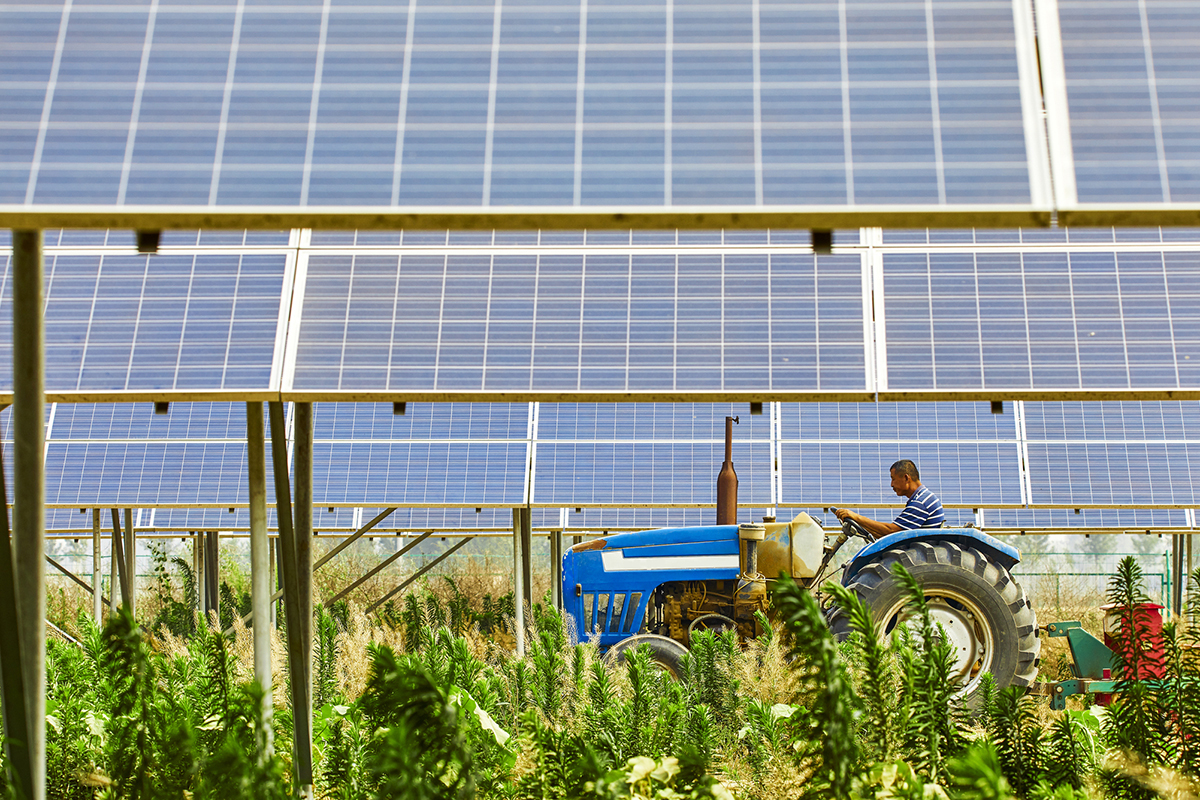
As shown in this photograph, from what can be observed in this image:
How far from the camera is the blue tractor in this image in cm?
804

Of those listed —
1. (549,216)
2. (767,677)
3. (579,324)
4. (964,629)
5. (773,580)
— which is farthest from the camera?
(773,580)

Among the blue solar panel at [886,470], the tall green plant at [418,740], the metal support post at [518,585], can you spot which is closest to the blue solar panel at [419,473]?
the metal support post at [518,585]

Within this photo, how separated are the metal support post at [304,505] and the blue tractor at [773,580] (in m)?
4.13

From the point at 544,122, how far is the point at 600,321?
378cm

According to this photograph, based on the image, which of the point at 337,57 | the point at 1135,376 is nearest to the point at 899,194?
the point at 337,57

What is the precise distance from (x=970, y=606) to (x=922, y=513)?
870mm

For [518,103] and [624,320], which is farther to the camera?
[624,320]

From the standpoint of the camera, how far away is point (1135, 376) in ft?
19.4

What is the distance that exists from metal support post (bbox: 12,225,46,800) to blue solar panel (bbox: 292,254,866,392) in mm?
→ 2083

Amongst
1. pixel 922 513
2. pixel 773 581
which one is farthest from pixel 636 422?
pixel 922 513

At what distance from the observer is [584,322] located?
7.00 metres

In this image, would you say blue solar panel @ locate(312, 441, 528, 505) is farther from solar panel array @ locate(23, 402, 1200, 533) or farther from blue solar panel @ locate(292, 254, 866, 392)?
blue solar panel @ locate(292, 254, 866, 392)

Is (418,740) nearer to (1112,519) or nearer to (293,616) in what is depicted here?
(293,616)

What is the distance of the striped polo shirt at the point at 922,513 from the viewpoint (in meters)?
8.48
